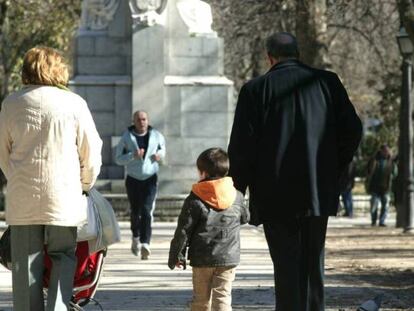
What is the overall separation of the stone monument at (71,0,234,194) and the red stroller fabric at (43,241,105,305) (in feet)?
58.5

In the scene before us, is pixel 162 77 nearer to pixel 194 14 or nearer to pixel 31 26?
pixel 194 14

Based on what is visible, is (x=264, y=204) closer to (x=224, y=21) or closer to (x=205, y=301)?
(x=205, y=301)

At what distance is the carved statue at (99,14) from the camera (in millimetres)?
28109

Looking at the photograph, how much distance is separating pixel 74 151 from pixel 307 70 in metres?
1.49

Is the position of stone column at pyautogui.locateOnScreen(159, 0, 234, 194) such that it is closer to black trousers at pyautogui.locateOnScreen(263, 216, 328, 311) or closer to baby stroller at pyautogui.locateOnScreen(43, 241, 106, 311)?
baby stroller at pyautogui.locateOnScreen(43, 241, 106, 311)

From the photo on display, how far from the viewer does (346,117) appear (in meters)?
9.31

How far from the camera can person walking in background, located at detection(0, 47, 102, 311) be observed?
8992mm

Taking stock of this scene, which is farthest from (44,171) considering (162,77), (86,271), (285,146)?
(162,77)

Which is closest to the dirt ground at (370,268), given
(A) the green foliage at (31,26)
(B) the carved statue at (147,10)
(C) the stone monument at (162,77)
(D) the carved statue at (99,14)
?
(C) the stone monument at (162,77)

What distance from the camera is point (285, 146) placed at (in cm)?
911

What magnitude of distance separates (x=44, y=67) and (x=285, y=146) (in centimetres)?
150

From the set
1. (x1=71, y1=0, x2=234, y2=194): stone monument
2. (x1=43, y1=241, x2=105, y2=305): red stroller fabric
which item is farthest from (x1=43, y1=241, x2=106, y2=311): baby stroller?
(x1=71, y1=0, x2=234, y2=194): stone monument

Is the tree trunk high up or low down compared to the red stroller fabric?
up

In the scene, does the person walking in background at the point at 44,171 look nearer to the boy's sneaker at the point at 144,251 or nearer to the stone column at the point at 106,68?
the boy's sneaker at the point at 144,251
